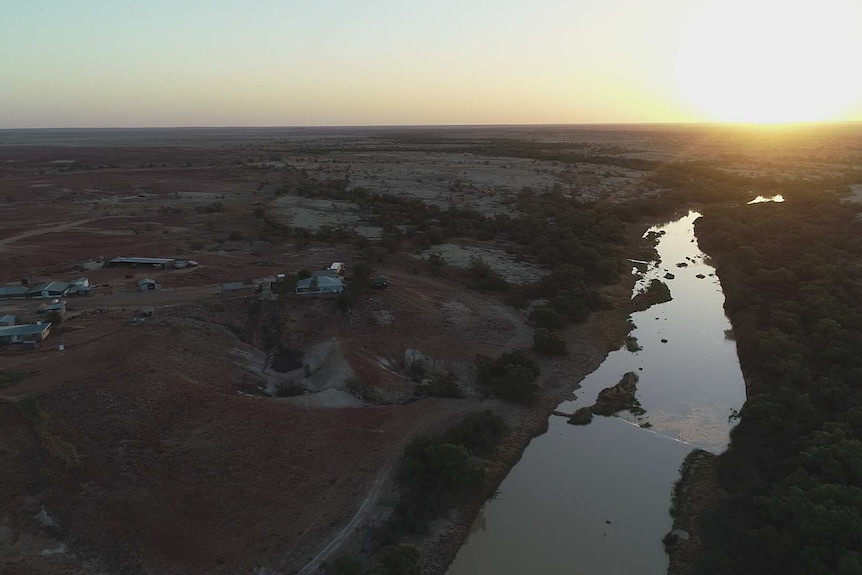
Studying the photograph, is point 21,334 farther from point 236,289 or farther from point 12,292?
point 236,289

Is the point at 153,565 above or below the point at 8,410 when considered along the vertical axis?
below

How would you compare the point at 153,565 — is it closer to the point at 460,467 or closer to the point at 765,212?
the point at 460,467

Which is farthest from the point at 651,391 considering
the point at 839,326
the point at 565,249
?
the point at 565,249

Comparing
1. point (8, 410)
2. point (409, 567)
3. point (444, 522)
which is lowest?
point (444, 522)

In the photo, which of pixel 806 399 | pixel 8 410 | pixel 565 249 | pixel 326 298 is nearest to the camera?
pixel 8 410

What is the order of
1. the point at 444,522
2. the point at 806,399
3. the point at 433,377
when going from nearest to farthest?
the point at 444,522
the point at 806,399
the point at 433,377

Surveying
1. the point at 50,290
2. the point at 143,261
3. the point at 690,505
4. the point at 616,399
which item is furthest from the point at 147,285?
the point at 690,505

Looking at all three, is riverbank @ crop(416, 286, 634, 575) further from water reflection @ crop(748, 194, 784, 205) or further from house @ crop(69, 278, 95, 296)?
water reflection @ crop(748, 194, 784, 205)

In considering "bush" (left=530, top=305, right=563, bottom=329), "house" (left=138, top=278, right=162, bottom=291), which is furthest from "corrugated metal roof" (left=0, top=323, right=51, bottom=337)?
"bush" (left=530, top=305, right=563, bottom=329)
